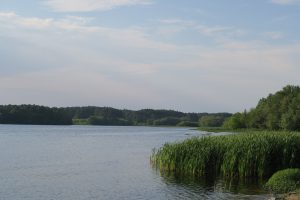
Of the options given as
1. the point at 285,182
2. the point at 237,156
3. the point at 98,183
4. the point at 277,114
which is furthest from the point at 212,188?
the point at 277,114

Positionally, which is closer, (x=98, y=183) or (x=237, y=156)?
(x=98, y=183)

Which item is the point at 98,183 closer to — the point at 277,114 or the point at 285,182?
the point at 285,182

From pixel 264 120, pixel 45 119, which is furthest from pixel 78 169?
pixel 45 119

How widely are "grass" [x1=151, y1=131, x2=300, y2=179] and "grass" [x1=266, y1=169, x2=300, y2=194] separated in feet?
9.00

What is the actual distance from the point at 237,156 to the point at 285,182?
4.12 m

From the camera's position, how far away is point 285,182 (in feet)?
78.3

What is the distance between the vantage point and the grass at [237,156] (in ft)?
89.9

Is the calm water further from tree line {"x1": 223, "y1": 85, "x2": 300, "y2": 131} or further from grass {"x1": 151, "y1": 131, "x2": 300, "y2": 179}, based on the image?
tree line {"x1": 223, "y1": 85, "x2": 300, "y2": 131}

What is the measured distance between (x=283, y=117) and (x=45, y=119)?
99.4m

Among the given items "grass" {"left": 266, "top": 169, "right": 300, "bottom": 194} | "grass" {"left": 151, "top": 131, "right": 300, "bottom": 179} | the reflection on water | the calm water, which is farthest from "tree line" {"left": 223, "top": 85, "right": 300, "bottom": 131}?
"grass" {"left": 266, "top": 169, "right": 300, "bottom": 194}

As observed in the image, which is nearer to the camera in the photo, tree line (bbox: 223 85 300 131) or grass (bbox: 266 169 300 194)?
grass (bbox: 266 169 300 194)

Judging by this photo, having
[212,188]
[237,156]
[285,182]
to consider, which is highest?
[237,156]

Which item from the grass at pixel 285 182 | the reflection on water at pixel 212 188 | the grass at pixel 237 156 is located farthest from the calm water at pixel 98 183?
the grass at pixel 237 156

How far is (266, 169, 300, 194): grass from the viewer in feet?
77.1
